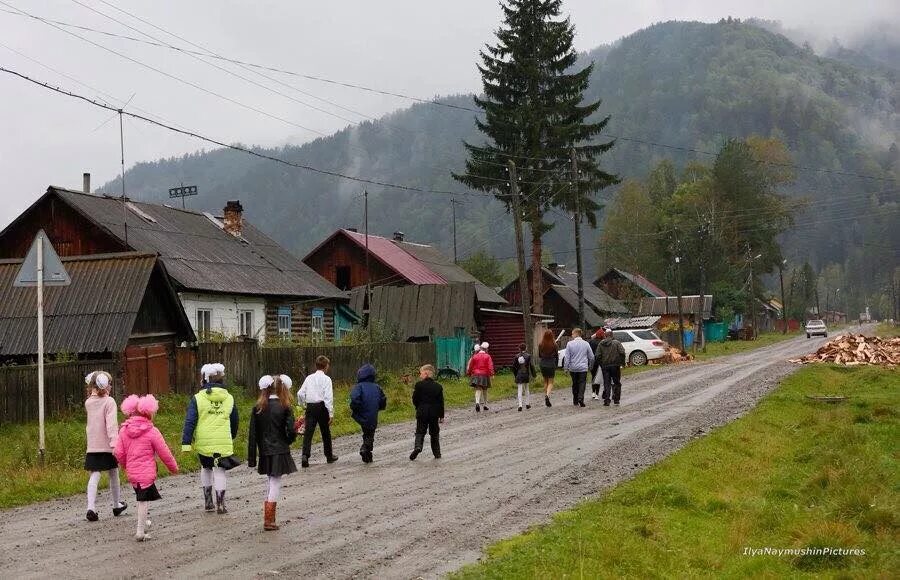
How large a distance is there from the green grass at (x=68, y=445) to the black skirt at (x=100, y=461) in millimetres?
2276

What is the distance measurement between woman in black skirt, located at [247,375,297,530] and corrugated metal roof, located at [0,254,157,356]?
1224 cm

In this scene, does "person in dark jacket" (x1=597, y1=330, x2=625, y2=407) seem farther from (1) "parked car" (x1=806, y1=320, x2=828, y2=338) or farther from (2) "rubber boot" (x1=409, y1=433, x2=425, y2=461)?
(1) "parked car" (x1=806, y1=320, x2=828, y2=338)

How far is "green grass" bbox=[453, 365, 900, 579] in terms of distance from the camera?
851 cm

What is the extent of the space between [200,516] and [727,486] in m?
6.62

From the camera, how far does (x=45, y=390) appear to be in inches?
795

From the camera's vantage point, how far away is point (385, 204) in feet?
497

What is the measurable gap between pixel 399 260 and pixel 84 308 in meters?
32.8

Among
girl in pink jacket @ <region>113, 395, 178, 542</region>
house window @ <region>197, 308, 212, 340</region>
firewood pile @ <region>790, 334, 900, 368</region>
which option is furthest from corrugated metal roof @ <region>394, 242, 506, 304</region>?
girl in pink jacket @ <region>113, 395, 178, 542</region>

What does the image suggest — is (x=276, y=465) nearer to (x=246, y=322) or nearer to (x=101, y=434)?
(x=101, y=434)

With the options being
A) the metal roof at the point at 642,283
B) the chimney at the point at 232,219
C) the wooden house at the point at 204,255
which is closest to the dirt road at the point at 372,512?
the wooden house at the point at 204,255

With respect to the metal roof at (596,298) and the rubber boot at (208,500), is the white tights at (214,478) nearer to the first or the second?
the rubber boot at (208,500)

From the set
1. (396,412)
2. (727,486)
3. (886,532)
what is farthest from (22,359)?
(886,532)

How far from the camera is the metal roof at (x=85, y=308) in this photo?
74.8ft

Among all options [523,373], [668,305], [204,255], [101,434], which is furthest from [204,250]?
[668,305]
